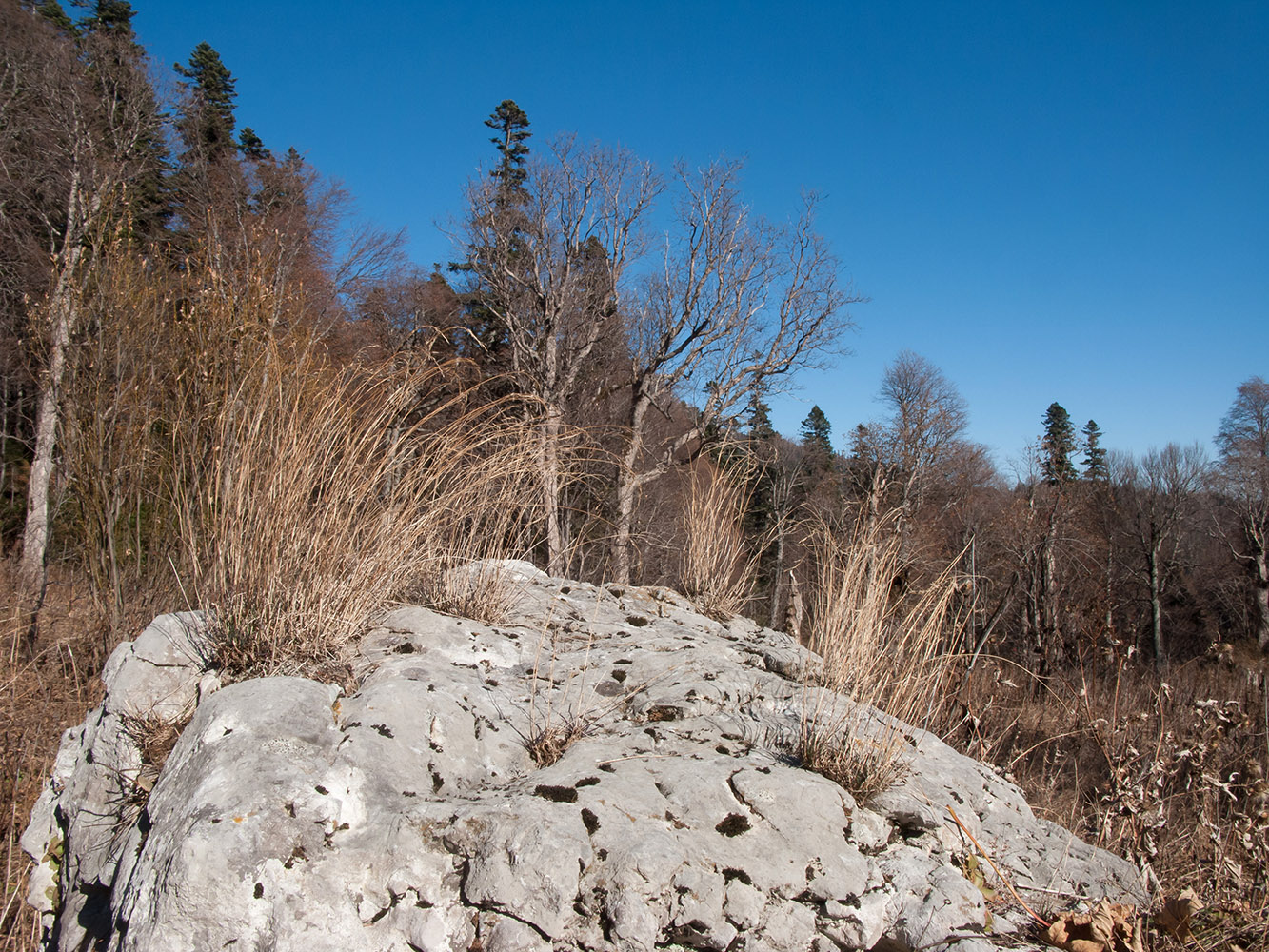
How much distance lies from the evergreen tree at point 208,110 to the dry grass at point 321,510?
20.4 m

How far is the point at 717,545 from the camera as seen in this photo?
4.20 metres

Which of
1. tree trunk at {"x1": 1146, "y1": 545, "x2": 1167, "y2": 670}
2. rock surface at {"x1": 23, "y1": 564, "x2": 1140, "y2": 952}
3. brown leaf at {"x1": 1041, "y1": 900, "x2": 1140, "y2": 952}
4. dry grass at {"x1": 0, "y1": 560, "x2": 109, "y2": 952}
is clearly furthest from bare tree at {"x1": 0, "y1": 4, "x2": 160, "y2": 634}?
tree trunk at {"x1": 1146, "y1": 545, "x2": 1167, "y2": 670}

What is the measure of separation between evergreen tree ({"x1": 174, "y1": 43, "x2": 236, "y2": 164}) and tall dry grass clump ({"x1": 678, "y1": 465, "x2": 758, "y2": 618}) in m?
20.5

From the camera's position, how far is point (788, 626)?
4.99 m

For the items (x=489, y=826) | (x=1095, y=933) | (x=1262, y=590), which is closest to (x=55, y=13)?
(x=489, y=826)

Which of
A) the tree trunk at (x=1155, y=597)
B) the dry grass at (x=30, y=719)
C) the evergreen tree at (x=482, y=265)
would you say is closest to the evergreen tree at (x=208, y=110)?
the evergreen tree at (x=482, y=265)

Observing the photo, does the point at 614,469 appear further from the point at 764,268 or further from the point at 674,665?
the point at 674,665

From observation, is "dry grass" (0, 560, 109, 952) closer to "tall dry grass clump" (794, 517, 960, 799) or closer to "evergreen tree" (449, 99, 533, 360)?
"tall dry grass clump" (794, 517, 960, 799)

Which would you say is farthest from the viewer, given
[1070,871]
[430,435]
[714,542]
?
[714,542]

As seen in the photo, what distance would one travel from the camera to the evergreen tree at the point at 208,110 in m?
20.1

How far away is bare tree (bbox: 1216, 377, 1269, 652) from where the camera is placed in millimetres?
25422

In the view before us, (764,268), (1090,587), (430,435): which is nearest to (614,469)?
(764,268)

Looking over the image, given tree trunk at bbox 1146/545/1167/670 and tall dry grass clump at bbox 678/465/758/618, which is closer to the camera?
tall dry grass clump at bbox 678/465/758/618

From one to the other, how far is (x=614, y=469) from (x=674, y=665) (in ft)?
52.6
